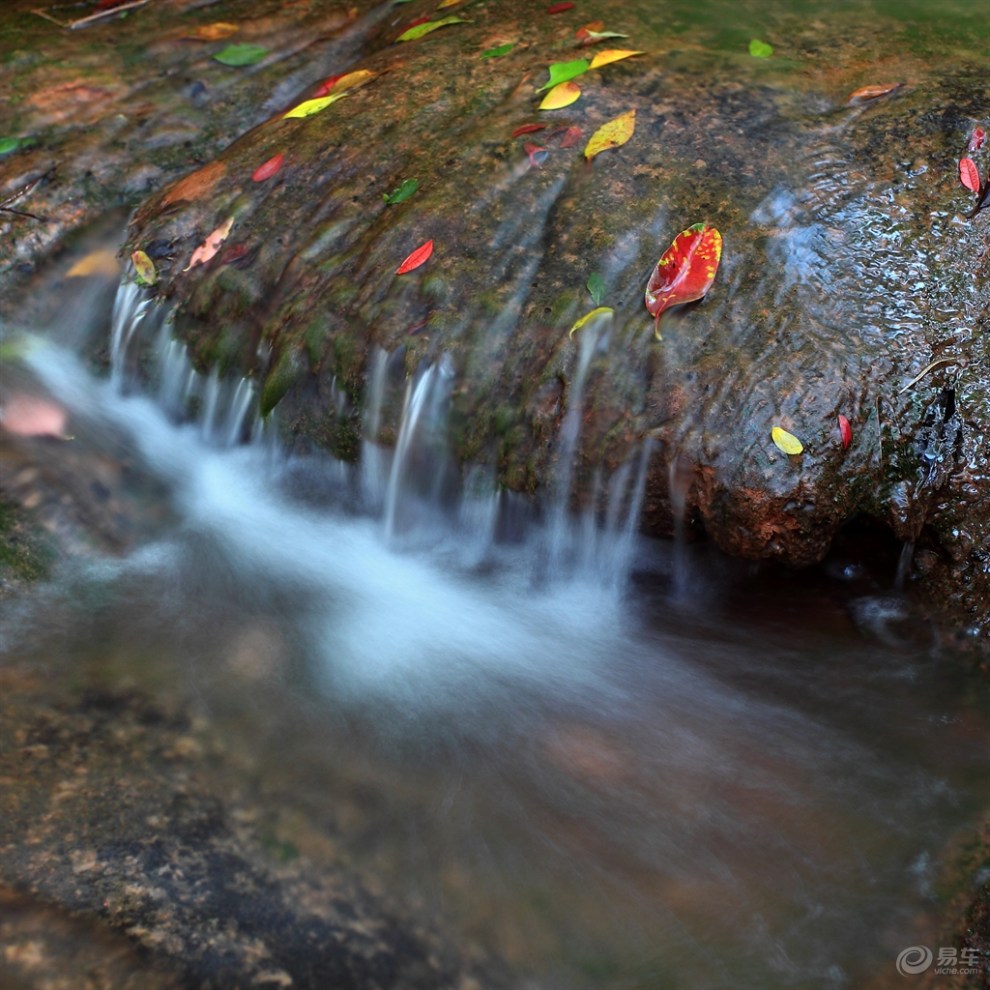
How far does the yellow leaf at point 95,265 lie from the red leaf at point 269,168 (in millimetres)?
700

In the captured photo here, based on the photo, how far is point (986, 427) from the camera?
2.99m

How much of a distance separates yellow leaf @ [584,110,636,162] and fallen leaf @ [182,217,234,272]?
1.37m

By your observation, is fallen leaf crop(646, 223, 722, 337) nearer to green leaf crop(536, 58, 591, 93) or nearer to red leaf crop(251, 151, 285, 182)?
green leaf crop(536, 58, 591, 93)

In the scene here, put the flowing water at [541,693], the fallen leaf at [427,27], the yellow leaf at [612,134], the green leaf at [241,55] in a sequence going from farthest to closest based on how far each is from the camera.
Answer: the green leaf at [241,55] < the fallen leaf at [427,27] < the yellow leaf at [612,134] < the flowing water at [541,693]

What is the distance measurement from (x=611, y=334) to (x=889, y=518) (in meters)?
0.97

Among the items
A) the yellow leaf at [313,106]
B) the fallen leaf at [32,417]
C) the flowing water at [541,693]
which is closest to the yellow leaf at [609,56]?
the yellow leaf at [313,106]

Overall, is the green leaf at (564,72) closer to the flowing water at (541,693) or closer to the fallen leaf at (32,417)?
the flowing water at (541,693)

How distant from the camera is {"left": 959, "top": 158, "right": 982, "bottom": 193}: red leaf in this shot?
328 centimetres

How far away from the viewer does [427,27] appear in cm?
459

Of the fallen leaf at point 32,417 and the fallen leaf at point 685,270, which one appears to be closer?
the fallen leaf at point 685,270

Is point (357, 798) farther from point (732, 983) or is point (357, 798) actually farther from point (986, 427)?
point (986, 427)

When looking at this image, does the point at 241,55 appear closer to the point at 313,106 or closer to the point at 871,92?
the point at 313,106

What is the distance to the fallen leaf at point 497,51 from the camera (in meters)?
4.16

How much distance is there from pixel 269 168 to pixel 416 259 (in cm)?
96
